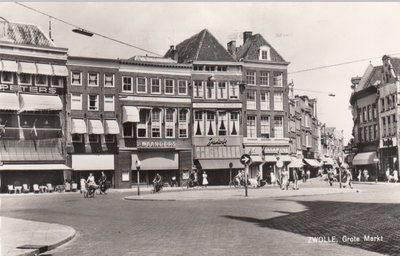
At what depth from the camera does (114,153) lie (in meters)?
52.0

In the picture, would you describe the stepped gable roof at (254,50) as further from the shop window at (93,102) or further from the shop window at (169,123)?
the shop window at (93,102)

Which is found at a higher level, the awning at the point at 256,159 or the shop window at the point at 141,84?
the shop window at the point at 141,84

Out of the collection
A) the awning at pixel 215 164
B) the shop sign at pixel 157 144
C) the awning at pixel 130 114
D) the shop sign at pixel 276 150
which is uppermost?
the awning at pixel 130 114

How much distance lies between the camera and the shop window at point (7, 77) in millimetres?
46219

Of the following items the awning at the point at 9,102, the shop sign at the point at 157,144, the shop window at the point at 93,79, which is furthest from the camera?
the shop sign at the point at 157,144

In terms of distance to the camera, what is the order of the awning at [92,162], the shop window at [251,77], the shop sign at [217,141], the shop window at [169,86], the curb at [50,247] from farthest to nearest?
the shop window at [251,77]
the shop sign at [217,141]
the shop window at [169,86]
the awning at [92,162]
the curb at [50,247]

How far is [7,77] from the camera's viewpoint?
4647cm

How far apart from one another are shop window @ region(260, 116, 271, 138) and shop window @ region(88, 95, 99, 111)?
19.6 m

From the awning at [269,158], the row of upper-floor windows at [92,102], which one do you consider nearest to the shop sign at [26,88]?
the row of upper-floor windows at [92,102]

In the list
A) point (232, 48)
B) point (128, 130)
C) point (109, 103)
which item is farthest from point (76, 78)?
point (232, 48)

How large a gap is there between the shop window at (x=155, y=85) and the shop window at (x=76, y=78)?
7.66 metres

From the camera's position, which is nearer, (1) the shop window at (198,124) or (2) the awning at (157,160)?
(2) the awning at (157,160)

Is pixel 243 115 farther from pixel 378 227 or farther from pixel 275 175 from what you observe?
pixel 378 227

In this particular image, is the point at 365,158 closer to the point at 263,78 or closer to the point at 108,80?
the point at 263,78
